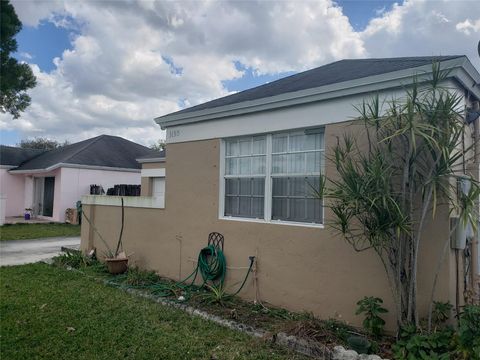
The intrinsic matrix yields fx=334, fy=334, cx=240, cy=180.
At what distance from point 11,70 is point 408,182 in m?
14.0

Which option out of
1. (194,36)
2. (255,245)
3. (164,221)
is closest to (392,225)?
(255,245)

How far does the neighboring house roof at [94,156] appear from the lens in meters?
19.7

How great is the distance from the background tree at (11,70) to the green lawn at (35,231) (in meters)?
5.83

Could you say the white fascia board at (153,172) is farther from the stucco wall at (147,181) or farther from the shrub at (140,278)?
the shrub at (140,278)

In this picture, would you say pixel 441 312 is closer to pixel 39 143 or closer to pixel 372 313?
pixel 372 313

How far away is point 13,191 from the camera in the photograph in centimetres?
2227

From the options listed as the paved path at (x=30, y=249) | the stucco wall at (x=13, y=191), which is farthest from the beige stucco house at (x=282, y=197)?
the stucco wall at (x=13, y=191)

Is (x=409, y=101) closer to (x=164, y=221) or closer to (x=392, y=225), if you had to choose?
(x=392, y=225)

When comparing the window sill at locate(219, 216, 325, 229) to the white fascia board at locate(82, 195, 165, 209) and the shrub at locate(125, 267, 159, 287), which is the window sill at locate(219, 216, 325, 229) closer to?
the white fascia board at locate(82, 195, 165, 209)

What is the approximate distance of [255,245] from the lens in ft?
19.1

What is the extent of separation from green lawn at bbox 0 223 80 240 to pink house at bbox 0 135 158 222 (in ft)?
6.04

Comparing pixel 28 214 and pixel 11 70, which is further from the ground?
pixel 11 70

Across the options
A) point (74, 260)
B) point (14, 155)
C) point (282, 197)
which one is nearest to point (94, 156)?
point (14, 155)

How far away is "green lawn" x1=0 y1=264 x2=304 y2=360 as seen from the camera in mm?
3941
